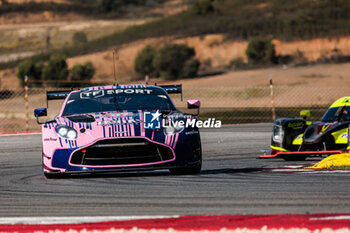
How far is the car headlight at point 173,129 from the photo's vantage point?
848 cm

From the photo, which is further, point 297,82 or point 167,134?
point 297,82

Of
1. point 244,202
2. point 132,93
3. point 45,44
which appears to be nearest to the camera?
point 244,202

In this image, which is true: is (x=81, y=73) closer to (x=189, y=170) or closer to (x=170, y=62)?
(x=170, y=62)

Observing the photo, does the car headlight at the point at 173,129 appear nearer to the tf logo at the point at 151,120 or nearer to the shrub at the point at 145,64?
the tf logo at the point at 151,120

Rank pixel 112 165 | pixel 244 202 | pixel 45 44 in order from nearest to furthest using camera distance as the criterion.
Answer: pixel 244 202, pixel 112 165, pixel 45 44

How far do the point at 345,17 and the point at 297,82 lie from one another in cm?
3247

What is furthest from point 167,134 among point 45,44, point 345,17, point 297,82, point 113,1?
point 113,1

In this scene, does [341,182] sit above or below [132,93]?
below

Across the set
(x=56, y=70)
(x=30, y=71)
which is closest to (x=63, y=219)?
(x=56, y=70)

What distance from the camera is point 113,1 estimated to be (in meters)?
146

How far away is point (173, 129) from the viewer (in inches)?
336

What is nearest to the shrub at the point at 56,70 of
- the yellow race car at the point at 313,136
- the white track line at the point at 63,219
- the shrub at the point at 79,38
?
the shrub at the point at 79,38

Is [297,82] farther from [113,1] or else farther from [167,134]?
[113,1]

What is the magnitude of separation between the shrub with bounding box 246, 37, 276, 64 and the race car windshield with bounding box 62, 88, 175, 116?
70.1 meters
